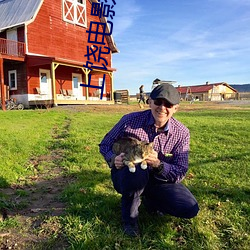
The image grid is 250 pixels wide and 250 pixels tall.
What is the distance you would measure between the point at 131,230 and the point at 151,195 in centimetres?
44

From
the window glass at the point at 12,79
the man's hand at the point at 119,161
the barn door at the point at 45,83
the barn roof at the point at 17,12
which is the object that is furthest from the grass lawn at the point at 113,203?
the barn roof at the point at 17,12

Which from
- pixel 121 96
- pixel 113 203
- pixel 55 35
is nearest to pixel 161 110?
pixel 113 203

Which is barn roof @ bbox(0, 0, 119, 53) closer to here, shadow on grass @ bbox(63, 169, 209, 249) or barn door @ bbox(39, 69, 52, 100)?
barn door @ bbox(39, 69, 52, 100)

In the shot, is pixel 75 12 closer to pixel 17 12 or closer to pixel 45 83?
pixel 17 12

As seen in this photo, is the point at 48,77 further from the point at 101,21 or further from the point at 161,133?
the point at 161,133

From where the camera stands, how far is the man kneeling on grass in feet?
9.39

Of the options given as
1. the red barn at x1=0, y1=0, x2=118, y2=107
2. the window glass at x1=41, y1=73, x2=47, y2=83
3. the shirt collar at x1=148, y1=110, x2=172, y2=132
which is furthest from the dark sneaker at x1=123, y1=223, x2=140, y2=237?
the window glass at x1=41, y1=73, x2=47, y2=83

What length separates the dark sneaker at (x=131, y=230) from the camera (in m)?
2.82

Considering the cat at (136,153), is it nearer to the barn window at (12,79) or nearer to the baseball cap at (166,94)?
the baseball cap at (166,94)

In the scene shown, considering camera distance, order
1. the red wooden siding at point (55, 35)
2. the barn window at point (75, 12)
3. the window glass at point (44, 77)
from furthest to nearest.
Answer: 1. the barn window at point (75, 12)
2. the window glass at point (44, 77)
3. the red wooden siding at point (55, 35)

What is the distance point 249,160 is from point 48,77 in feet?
62.8

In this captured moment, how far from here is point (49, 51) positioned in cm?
2184

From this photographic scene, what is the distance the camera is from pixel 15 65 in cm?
2114

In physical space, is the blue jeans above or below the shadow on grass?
above
